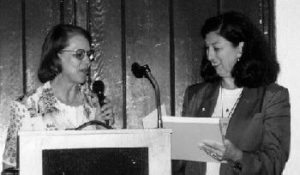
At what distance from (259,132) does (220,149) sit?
11.4 inches

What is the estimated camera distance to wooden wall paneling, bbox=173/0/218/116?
216 centimetres

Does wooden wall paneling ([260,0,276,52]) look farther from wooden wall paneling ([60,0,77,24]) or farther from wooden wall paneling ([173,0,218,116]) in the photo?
wooden wall paneling ([60,0,77,24])

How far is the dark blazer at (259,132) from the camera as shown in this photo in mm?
1607

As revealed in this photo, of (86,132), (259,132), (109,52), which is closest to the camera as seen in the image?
(86,132)

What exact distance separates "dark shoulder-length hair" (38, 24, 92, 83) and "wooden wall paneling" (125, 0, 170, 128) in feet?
1.06

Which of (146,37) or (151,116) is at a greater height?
(146,37)

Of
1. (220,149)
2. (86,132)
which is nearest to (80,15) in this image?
(220,149)

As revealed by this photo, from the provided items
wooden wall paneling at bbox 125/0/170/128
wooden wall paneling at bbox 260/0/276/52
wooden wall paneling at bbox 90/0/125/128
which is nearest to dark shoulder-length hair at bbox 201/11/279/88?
wooden wall paneling at bbox 260/0/276/52

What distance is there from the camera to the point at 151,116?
5.01ft

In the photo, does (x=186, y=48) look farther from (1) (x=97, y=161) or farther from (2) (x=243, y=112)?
(1) (x=97, y=161)

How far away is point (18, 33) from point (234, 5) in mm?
1067

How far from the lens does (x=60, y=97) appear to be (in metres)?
1.86

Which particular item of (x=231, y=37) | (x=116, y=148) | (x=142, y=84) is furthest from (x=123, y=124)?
(x=116, y=148)

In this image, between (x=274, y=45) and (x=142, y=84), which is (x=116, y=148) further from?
(x=274, y=45)
